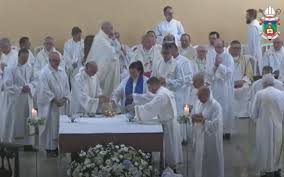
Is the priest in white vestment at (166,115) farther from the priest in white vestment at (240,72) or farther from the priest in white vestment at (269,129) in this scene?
the priest in white vestment at (240,72)

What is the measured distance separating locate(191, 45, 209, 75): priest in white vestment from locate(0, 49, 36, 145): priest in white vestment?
3165mm

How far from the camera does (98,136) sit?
1038 centimetres

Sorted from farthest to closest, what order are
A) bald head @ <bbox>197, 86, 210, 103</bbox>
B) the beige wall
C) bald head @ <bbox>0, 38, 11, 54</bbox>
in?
the beige wall < bald head @ <bbox>0, 38, 11, 54</bbox> < bald head @ <bbox>197, 86, 210, 103</bbox>

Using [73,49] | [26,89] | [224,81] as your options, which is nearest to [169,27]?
[73,49]

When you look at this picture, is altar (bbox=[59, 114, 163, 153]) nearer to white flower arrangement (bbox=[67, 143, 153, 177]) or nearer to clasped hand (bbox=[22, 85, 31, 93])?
white flower arrangement (bbox=[67, 143, 153, 177])

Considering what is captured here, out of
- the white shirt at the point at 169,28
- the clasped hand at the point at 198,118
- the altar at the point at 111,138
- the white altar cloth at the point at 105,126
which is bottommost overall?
the altar at the point at 111,138

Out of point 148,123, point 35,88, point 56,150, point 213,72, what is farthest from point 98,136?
point 213,72

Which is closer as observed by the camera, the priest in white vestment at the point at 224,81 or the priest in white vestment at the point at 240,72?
the priest in white vestment at the point at 224,81

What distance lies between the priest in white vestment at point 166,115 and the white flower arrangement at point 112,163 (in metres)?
1.39

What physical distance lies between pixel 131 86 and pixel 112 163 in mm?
3031

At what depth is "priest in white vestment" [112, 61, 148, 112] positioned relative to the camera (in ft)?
39.4

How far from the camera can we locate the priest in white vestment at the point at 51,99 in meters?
12.9

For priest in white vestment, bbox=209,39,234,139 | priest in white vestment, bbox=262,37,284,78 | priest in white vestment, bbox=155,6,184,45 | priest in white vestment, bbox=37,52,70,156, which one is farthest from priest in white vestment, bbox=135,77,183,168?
priest in white vestment, bbox=155,6,184,45

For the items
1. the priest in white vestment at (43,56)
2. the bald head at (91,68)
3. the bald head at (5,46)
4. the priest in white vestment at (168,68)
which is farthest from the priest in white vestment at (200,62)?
the bald head at (5,46)
